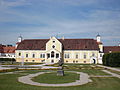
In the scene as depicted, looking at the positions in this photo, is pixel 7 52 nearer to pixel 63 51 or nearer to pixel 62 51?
pixel 62 51

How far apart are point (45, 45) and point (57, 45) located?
5486mm

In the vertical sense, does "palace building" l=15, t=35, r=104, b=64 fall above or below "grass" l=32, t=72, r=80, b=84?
above

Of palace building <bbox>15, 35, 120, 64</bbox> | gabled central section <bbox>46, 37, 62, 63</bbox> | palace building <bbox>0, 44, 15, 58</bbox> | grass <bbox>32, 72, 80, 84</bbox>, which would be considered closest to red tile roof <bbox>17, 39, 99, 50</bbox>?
palace building <bbox>15, 35, 120, 64</bbox>

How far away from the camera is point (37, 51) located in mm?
65938

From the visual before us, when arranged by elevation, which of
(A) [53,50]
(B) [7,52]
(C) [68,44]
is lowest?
(B) [7,52]

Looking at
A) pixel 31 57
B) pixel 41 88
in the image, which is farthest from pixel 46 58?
pixel 41 88

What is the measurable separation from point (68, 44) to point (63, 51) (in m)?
3.43

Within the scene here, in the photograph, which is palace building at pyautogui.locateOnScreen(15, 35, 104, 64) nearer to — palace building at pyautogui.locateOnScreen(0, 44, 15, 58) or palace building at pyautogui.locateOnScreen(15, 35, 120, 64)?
palace building at pyautogui.locateOnScreen(15, 35, 120, 64)

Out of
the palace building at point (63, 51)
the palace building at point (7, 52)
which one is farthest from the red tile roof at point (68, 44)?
the palace building at point (7, 52)

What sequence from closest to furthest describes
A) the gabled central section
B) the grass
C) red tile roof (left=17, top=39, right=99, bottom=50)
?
1. the grass
2. the gabled central section
3. red tile roof (left=17, top=39, right=99, bottom=50)

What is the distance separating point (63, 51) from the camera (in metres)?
64.8

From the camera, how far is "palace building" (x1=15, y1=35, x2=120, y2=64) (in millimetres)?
62406

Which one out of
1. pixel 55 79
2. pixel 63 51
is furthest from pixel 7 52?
pixel 55 79

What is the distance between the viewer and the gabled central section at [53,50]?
6231 centimetres
